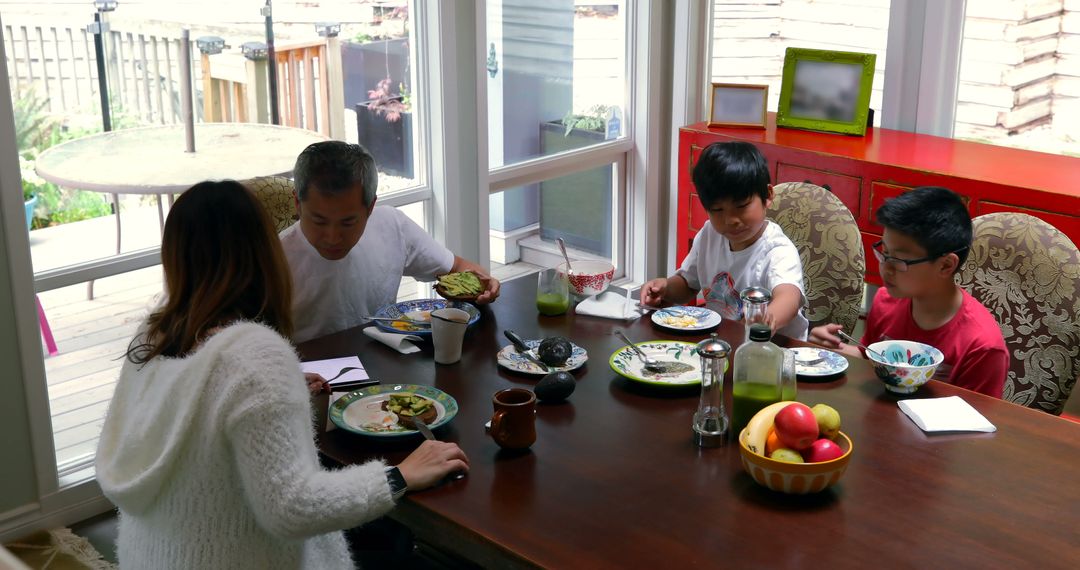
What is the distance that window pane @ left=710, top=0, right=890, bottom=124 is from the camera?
3.73 m

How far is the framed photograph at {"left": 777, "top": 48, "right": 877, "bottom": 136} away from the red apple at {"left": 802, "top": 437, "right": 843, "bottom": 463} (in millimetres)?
2161

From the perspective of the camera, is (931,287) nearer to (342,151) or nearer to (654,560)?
(654,560)

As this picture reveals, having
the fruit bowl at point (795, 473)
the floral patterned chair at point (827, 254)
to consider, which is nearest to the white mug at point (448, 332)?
the fruit bowl at point (795, 473)

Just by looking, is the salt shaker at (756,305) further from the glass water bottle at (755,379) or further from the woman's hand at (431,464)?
the woman's hand at (431,464)

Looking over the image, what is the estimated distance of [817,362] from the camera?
2.18m

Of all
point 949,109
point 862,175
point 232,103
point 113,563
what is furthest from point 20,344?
point 949,109

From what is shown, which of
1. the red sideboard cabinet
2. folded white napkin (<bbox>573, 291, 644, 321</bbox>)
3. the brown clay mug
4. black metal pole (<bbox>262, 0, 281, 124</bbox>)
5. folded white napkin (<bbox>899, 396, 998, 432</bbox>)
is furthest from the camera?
black metal pole (<bbox>262, 0, 281, 124</bbox>)

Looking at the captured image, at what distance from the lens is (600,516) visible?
5.26ft

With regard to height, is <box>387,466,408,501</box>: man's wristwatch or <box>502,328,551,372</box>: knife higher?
<box>502,328,551,372</box>: knife

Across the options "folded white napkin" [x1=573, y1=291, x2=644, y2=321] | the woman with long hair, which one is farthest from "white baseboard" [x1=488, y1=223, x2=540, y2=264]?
the woman with long hair

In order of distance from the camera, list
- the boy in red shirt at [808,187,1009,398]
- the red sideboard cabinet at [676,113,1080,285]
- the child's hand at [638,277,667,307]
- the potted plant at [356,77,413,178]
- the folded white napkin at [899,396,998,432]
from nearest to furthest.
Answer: the folded white napkin at [899,396,998,432] < the boy in red shirt at [808,187,1009,398] < the child's hand at [638,277,667,307] < the red sideboard cabinet at [676,113,1080,285] < the potted plant at [356,77,413,178]

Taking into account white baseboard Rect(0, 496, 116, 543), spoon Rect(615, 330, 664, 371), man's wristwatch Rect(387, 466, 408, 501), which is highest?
spoon Rect(615, 330, 664, 371)

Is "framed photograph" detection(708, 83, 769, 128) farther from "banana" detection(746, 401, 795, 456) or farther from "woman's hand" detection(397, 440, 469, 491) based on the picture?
"woman's hand" detection(397, 440, 469, 491)

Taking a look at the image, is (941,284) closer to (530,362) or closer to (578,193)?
(530,362)
